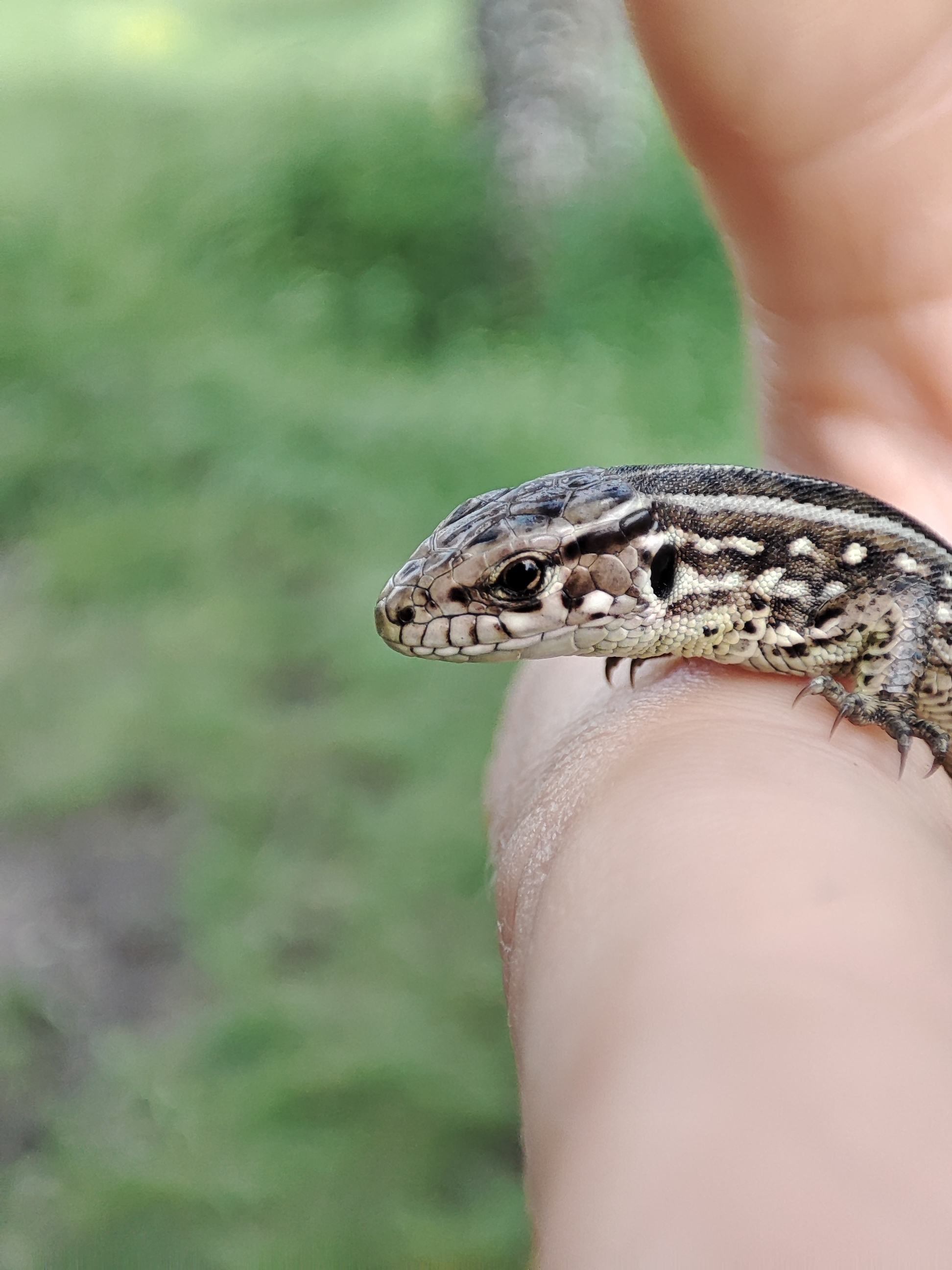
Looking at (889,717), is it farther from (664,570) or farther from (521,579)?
(521,579)

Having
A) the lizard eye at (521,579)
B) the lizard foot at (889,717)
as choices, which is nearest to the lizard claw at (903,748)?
the lizard foot at (889,717)

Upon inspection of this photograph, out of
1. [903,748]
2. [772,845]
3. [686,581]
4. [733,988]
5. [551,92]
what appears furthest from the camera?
[551,92]

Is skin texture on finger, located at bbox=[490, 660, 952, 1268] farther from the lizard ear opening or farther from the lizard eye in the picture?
the lizard eye

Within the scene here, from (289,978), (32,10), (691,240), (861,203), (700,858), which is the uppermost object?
(32,10)

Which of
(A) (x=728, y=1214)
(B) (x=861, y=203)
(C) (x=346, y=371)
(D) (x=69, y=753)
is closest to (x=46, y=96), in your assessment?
(C) (x=346, y=371)

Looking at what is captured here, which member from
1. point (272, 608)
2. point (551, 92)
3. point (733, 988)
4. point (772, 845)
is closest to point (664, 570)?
point (772, 845)

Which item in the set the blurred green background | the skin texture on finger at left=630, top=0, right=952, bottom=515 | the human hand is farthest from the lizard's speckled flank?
the blurred green background

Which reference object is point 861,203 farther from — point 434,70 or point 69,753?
point 434,70
